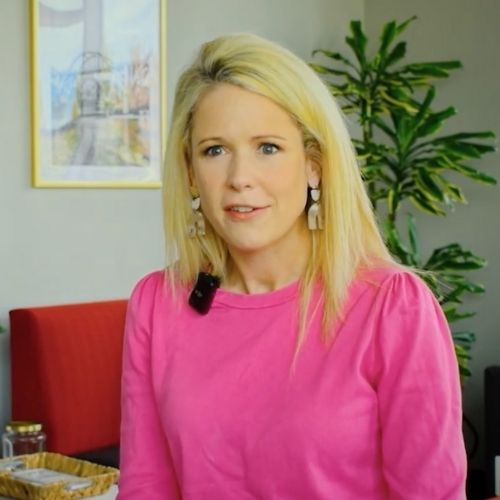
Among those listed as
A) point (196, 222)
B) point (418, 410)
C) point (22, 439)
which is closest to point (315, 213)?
point (196, 222)

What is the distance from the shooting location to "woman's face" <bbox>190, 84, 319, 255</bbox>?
1.34m

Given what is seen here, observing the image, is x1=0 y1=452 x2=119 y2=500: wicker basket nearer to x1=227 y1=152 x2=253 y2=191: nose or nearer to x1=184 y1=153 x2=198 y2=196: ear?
x1=184 y1=153 x2=198 y2=196: ear

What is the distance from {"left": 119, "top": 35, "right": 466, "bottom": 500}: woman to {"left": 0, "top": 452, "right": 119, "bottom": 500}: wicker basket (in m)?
1.30

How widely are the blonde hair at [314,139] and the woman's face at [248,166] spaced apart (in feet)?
0.06

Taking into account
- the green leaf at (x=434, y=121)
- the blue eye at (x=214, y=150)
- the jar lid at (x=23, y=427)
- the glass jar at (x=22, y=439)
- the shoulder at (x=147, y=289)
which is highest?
the green leaf at (x=434, y=121)

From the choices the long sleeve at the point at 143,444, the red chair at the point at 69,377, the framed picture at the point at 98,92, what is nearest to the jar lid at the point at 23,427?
the red chair at the point at 69,377

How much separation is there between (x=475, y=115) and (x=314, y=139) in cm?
374

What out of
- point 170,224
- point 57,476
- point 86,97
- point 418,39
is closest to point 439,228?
point 418,39

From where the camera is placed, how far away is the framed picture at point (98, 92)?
386 centimetres

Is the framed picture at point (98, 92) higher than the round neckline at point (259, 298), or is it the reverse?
the framed picture at point (98, 92)

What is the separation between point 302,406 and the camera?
1.28 meters

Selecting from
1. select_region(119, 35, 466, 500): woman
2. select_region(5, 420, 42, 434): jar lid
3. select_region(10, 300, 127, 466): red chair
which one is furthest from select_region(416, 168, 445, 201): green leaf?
select_region(119, 35, 466, 500): woman

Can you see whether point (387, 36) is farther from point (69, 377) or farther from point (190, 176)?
point (190, 176)

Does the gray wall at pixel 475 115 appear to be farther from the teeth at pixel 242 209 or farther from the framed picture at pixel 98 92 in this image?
the teeth at pixel 242 209
